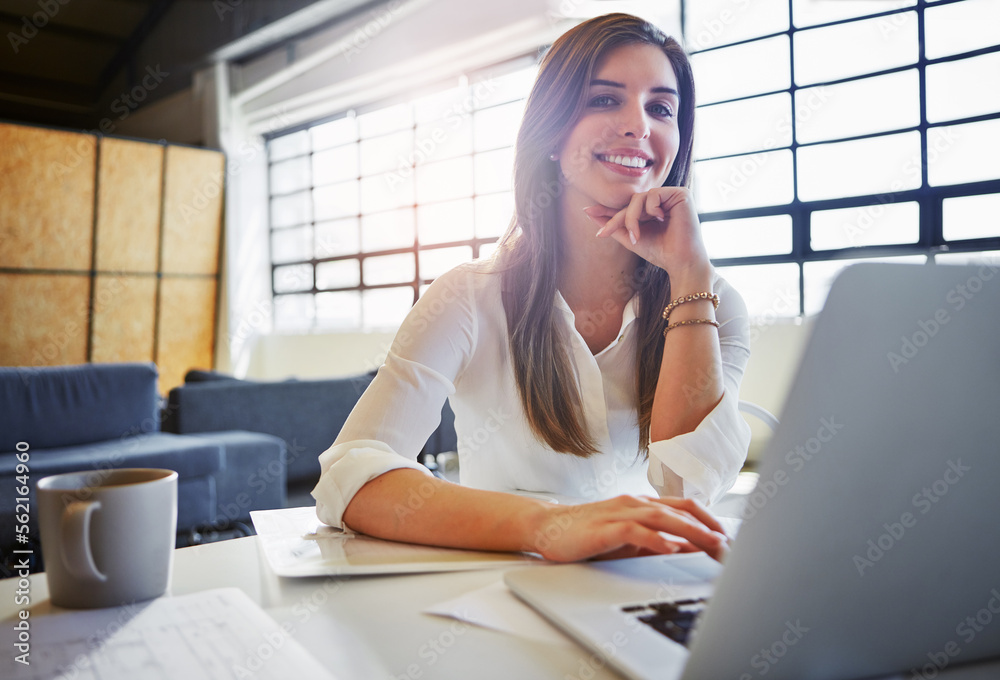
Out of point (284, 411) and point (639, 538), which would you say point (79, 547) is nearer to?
point (639, 538)

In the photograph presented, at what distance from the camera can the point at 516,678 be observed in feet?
1.43

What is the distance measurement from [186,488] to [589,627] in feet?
10.2

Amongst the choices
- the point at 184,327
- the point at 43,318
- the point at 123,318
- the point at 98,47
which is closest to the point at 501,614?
the point at 43,318

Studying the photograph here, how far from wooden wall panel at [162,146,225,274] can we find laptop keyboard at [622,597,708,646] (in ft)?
26.6

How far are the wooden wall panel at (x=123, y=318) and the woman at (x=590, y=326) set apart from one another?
698 cm

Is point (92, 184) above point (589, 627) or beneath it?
above

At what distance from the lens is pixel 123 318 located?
7.38 m

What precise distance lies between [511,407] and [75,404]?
296cm

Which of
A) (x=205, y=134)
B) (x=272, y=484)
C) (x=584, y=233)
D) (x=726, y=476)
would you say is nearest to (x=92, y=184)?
(x=205, y=134)

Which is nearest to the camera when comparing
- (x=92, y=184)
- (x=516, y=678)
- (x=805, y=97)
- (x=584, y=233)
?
(x=516, y=678)

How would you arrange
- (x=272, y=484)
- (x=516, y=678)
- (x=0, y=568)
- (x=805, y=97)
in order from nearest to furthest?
(x=516, y=678) → (x=0, y=568) → (x=272, y=484) → (x=805, y=97)

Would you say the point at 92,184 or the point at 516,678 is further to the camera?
the point at 92,184

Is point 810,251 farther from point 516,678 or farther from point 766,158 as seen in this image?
point 516,678

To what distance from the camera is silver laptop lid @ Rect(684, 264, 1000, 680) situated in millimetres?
343
